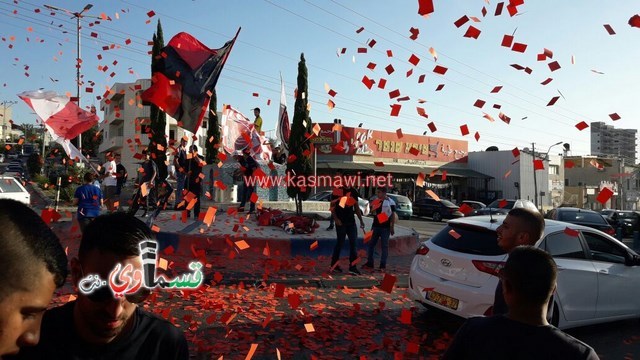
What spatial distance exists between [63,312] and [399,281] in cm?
815

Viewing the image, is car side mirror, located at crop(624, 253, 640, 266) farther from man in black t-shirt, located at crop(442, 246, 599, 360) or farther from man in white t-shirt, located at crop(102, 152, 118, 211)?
man in white t-shirt, located at crop(102, 152, 118, 211)

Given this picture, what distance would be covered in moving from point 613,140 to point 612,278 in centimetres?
14189

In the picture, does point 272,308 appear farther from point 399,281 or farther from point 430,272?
point 399,281

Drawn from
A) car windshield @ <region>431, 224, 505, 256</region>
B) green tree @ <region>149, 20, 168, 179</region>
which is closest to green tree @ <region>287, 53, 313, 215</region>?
green tree @ <region>149, 20, 168, 179</region>

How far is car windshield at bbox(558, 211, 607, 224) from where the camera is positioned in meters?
17.5

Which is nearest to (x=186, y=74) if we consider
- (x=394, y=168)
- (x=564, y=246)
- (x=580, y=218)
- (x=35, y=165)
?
(x=564, y=246)

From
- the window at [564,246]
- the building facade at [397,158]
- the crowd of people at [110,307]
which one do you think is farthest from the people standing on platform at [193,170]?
the building facade at [397,158]

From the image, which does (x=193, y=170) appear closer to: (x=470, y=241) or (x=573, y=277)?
(x=470, y=241)

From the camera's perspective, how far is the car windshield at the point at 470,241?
588 cm

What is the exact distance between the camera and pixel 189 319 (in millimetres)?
5871

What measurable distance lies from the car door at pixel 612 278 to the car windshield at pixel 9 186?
1832 centimetres

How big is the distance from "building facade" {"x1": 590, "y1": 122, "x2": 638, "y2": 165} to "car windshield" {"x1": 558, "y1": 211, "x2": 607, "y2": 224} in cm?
11992

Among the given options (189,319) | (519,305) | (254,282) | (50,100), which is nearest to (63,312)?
(519,305)

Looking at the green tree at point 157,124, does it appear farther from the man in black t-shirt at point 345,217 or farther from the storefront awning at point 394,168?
the man in black t-shirt at point 345,217
